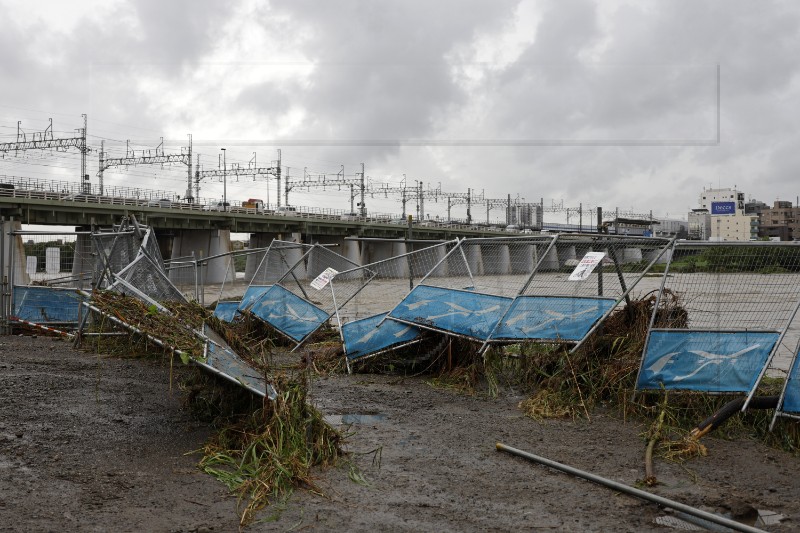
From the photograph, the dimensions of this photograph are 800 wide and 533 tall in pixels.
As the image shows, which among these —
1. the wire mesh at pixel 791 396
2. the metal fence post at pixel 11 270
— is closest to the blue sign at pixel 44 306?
the metal fence post at pixel 11 270

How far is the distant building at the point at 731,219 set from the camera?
9269 centimetres

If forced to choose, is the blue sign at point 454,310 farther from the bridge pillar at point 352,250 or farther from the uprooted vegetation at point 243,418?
the bridge pillar at point 352,250

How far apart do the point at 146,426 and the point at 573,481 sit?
4.18 meters

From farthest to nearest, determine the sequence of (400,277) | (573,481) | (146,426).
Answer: (400,277) < (146,426) < (573,481)

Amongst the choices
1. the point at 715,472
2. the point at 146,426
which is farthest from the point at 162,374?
the point at 715,472

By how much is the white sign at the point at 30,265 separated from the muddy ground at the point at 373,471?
8479 millimetres

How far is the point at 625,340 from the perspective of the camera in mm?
9828

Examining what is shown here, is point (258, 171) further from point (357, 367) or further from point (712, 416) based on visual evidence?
point (712, 416)

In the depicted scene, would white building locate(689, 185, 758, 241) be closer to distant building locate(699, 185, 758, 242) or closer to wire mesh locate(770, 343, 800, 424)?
distant building locate(699, 185, 758, 242)

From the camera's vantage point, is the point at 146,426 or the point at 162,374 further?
the point at 162,374

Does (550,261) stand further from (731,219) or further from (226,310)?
(731,219)

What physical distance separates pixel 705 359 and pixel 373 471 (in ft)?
14.0

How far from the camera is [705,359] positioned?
8.42m

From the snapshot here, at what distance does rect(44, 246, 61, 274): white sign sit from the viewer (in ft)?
53.4
